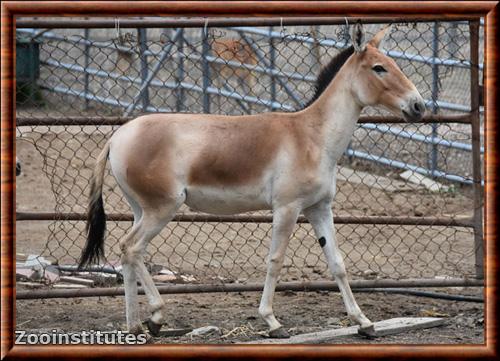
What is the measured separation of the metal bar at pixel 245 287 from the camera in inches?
241

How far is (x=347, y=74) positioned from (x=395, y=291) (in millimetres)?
1823

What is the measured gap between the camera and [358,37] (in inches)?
222

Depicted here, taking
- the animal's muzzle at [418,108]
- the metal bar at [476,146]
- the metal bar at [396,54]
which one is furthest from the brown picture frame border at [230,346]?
the metal bar at [476,146]

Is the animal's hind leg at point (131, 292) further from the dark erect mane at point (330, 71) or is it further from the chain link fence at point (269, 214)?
the dark erect mane at point (330, 71)

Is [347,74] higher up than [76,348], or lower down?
higher up

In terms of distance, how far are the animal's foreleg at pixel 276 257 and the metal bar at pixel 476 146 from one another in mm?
1625

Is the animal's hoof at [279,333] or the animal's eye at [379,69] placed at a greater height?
the animal's eye at [379,69]

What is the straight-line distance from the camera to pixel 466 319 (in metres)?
6.13

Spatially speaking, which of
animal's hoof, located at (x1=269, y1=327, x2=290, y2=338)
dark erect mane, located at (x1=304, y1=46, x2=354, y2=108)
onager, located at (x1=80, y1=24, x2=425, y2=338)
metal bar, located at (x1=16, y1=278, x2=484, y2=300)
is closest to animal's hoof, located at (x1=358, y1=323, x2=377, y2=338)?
onager, located at (x1=80, y1=24, x2=425, y2=338)

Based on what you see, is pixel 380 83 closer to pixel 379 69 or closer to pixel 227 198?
pixel 379 69

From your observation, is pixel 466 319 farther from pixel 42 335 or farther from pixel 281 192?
pixel 42 335

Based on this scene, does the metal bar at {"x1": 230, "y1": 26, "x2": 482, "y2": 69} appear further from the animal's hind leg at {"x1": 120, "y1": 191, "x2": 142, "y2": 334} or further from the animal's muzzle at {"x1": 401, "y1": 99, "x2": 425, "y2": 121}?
the animal's hind leg at {"x1": 120, "y1": 191, "x2": 142, "y2": 334}

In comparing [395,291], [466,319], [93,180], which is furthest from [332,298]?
[93,180]

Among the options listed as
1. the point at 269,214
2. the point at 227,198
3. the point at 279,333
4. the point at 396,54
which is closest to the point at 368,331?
the point at 279,333
